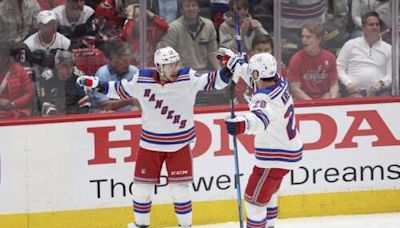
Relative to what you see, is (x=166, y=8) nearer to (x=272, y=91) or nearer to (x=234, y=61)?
(x=234, y=61)

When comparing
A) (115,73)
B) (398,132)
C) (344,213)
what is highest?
(115,73)

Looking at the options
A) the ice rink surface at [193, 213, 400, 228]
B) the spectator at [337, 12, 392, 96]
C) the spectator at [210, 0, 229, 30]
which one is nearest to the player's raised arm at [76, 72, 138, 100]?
the spectator at [210, 0, 229, 30]

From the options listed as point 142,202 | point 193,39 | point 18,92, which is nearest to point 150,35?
point 193,39

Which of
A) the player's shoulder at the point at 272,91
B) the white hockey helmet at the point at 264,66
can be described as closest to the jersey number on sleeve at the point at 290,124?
the player's shoulder at the point at 272,91

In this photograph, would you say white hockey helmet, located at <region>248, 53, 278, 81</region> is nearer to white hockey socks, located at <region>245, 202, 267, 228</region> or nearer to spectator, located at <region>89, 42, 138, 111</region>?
white hockey socks, located at <region>245, 202, 267, 228</region>

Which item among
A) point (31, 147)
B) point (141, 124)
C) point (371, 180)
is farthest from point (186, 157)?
point (371, 180)

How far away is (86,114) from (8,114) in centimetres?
51

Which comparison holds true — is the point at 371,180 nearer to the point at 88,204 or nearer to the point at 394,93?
the point at 394,93

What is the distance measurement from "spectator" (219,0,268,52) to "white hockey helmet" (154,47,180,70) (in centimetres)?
82

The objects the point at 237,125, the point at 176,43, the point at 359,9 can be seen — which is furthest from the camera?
the point at 359,9

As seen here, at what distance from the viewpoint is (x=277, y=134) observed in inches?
263

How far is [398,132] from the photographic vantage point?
7.98 m

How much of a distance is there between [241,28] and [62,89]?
1.31 metres

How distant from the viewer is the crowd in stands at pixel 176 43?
7.29m
